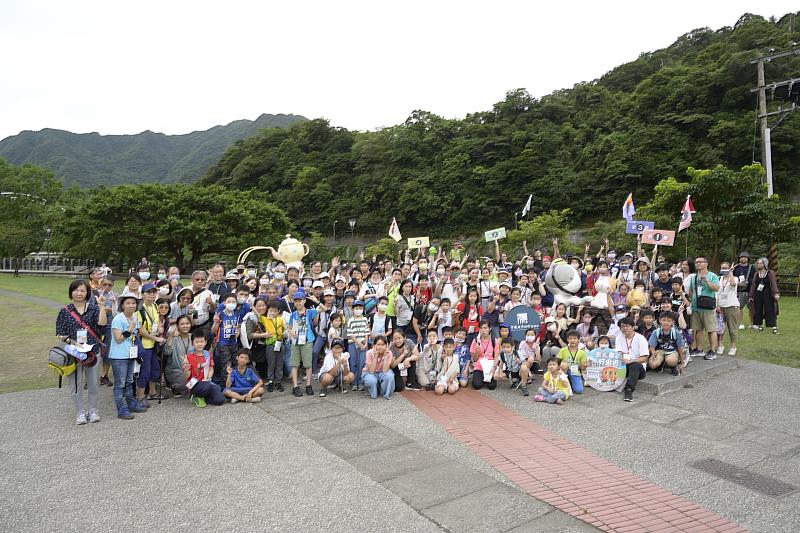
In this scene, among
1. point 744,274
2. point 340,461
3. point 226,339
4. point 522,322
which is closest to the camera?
point 340,461

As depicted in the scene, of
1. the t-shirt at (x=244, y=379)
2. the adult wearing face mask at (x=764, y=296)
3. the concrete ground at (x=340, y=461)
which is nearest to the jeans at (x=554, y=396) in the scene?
the concrete ground at (x=340, y=461)

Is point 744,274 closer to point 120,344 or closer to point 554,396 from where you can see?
point 554,396

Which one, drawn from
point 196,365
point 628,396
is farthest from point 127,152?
point 628,396

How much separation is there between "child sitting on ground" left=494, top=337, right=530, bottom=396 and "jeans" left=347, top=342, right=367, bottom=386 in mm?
2030

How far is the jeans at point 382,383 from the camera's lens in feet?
23.8

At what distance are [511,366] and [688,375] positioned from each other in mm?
2708

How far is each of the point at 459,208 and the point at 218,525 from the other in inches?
1981

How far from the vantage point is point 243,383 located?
23.5 ft

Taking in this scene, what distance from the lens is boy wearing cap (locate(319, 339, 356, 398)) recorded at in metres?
7.41

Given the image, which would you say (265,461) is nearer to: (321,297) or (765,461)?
(321,297)

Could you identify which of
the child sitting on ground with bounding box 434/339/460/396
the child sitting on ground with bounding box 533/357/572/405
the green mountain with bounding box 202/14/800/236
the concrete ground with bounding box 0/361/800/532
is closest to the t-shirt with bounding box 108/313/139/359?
the concrete ground with bounding box 0/361/800/532

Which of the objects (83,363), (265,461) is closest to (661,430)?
(265,461)

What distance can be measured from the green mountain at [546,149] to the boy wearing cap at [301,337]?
3837 centimetres

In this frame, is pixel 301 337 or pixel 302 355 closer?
pixel 301 337
